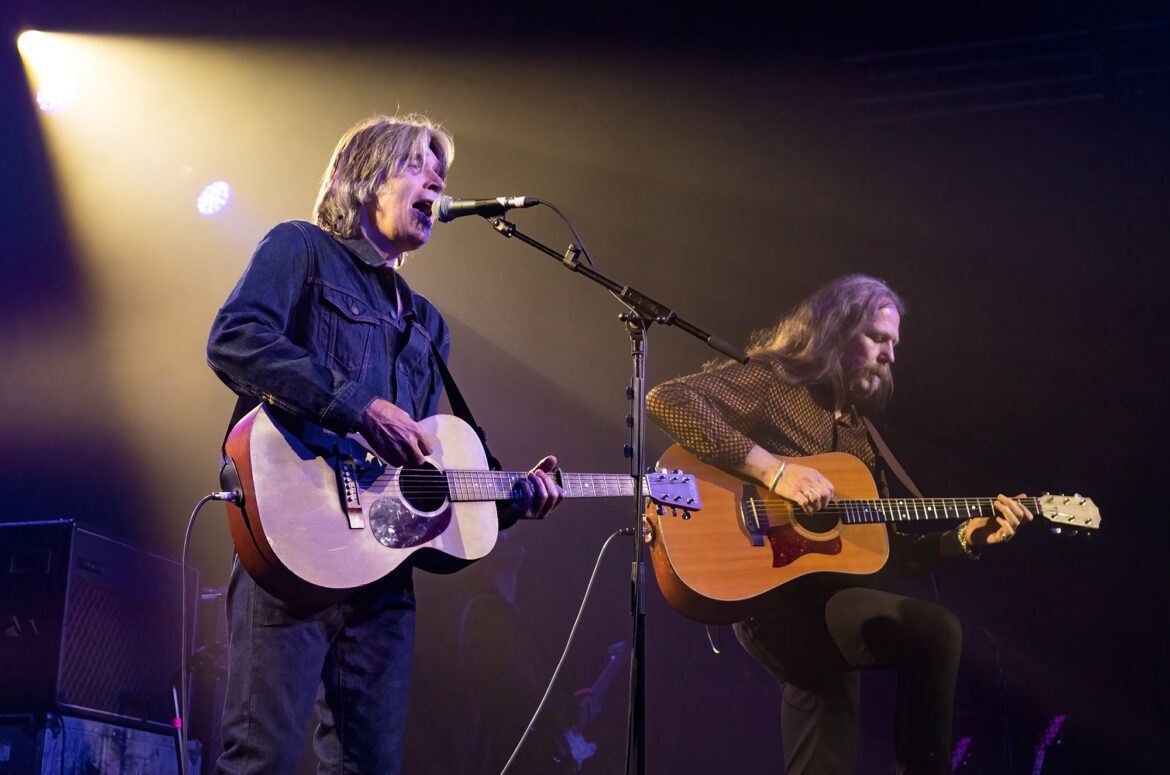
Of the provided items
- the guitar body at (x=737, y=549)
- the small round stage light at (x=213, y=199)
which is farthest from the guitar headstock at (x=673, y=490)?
the small round stage light at (x=213, y=199)

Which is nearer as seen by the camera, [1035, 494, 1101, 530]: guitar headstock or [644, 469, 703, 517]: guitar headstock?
[644, 469, 703, 517]: guitar headstock

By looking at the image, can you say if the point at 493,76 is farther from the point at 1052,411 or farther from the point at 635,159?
the point at 1052,411

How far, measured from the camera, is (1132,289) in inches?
230

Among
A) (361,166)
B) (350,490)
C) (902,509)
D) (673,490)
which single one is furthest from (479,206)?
(902,509)

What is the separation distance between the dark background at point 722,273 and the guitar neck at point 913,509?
4.80 feet

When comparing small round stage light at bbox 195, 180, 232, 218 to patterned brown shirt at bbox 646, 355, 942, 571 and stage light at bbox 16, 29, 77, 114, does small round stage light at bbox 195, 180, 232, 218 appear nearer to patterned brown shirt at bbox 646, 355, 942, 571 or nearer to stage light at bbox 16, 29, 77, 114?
stage light at bbox 16, 29, 77, 114

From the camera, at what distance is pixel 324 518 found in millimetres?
2467

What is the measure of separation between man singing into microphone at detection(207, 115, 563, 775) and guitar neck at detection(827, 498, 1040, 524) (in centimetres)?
170

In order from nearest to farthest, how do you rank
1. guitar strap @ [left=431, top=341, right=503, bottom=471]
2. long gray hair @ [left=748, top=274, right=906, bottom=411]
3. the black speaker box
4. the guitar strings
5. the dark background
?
the guitar strings → guitar strap @ [left=431, top=341, right=503, bottom=471] → the black speaker box → long gray hair @ [left=748, top=274, right=906, bottom=411] → the dark background

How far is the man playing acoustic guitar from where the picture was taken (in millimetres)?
3754

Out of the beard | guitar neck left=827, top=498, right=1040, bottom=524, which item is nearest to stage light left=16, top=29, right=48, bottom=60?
the beard

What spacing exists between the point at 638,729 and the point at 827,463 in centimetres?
213

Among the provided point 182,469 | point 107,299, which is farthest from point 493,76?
point 182,469

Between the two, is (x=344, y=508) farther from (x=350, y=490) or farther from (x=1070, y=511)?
(x=1070, y=511)
